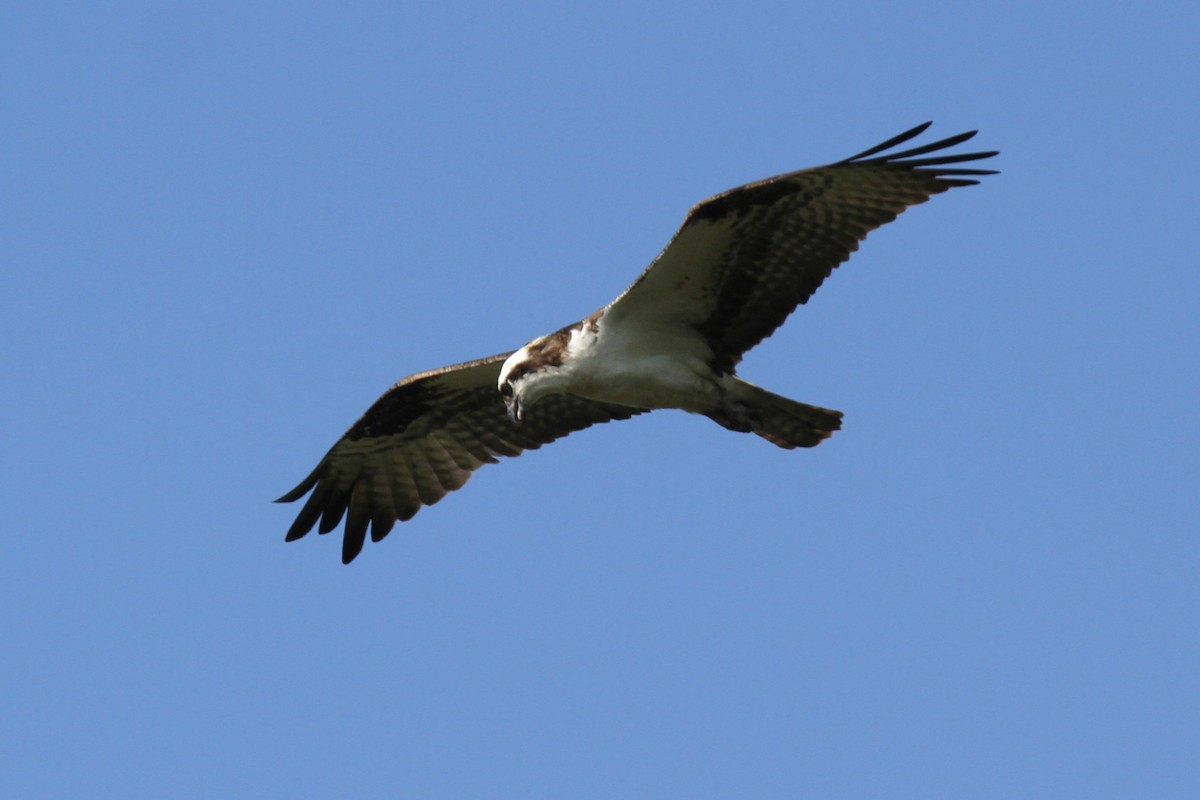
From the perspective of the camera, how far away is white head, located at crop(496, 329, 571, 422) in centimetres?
1145

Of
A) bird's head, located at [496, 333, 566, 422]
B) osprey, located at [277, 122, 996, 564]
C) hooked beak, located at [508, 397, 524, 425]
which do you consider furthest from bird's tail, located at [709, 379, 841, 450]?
hooked beak, located at [508, 397, 524, 425]

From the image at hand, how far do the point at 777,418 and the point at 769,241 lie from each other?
133 cm

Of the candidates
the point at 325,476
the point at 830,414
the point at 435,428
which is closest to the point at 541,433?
the point at 435,428

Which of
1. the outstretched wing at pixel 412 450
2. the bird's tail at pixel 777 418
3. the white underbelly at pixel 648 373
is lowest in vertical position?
the bird's tail at pixel 777 418

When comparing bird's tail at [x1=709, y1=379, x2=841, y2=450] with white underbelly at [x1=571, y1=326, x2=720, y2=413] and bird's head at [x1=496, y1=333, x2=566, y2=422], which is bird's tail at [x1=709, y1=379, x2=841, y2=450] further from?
bird's head at [x1=496, y1=333, x2=566, y2=422]

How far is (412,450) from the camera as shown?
44.7ft

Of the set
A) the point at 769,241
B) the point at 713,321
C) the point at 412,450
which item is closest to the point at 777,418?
the point at 713,321

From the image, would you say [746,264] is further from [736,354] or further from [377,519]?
[377,519]

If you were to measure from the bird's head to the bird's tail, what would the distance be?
3.78 ft

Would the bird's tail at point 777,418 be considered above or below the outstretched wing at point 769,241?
→ below

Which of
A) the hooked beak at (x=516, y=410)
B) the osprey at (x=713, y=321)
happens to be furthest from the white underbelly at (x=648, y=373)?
the hooked beak at (x=516, y=410)

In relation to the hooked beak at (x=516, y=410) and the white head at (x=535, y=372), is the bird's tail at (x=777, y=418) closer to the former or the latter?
the white head at (x=535, y=372)

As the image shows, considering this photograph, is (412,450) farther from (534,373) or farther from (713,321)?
(713,321)

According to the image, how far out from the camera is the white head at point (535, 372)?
1145cm
